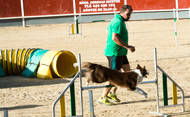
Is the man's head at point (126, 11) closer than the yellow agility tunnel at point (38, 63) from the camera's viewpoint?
Yes

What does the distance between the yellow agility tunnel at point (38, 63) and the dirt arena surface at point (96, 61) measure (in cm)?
30

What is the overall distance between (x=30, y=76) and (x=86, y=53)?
4.18 m

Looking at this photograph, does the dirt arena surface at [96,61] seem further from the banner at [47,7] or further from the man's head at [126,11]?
the man's head at [126,11]

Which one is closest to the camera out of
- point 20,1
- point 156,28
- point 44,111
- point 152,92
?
point 44,111

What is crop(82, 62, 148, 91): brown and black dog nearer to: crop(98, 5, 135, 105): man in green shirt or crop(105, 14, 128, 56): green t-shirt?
crop(98, 5, 135, 105): man in green shirt

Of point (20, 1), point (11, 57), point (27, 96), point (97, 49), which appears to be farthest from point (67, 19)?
point (27, 96)

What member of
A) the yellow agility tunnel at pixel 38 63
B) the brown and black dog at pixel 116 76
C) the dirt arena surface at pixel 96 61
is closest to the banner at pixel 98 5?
the dirt arena surface at pixel 96 61

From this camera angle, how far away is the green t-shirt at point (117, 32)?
777 centimetres

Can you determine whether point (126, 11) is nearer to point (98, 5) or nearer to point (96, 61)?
point (96, 61)

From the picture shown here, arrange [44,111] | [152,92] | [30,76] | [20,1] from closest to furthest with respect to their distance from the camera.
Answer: [44,111]
[152,92]
[30,76]
[20,1]

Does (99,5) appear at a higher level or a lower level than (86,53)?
higher

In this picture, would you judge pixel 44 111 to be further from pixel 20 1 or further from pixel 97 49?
pixel 20 1

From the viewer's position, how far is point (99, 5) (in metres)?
28.9

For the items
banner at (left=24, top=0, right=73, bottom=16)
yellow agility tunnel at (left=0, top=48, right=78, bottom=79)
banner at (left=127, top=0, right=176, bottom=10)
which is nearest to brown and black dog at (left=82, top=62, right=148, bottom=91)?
yellow agility tunnel at (left=0, top=48, right=78, bottom=79)
